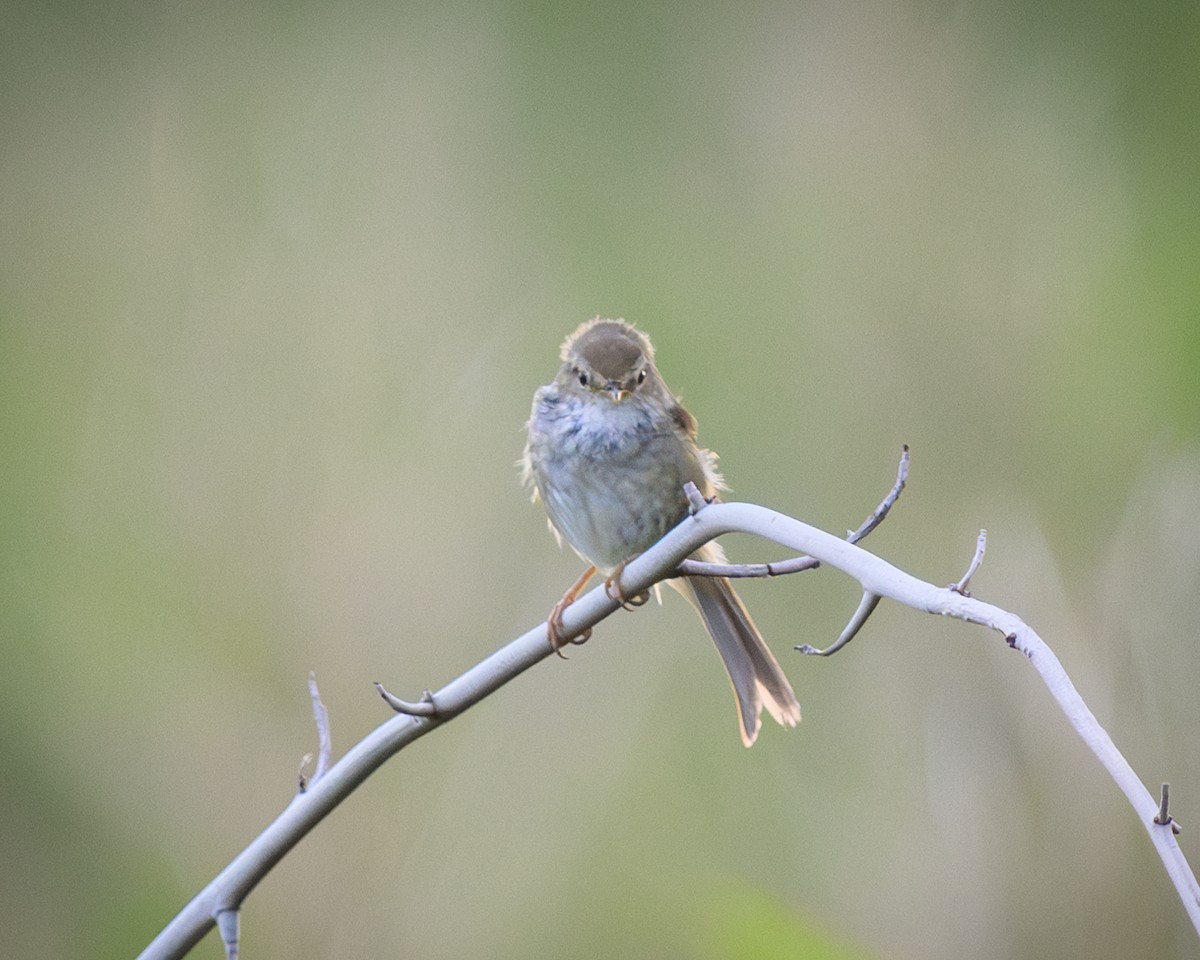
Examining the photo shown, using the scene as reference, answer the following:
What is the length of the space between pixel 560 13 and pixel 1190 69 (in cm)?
191

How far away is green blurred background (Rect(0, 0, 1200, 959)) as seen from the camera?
11.0 feet

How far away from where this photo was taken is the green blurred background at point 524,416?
3365 millimetres

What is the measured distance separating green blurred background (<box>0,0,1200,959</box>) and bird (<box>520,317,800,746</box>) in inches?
42.9

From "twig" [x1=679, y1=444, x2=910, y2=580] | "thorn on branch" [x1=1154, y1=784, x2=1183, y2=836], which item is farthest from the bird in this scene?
"thorn on branch" [x1=1154, y1=784, x2=1183, y2=836]

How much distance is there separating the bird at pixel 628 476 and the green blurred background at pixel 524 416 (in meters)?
1.09

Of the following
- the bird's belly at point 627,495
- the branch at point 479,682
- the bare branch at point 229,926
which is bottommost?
the bare branch at point 229,926

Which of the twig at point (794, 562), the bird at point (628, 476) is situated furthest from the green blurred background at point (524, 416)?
the twig at point (794, 562)

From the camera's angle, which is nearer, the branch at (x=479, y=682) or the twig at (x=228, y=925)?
the branch at (x=479, y=682)

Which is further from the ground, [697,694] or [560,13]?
[560,13]

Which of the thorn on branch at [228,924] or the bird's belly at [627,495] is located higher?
the bird's belly at [627,495]

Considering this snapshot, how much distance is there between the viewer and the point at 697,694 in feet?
12.5

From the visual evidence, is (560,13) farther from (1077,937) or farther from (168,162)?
(1077,937)

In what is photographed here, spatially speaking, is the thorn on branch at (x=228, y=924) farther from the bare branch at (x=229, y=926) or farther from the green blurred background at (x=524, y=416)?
the green blurred background at (x=524, y=416)

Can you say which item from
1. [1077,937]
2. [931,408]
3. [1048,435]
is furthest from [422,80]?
[1077,937]
